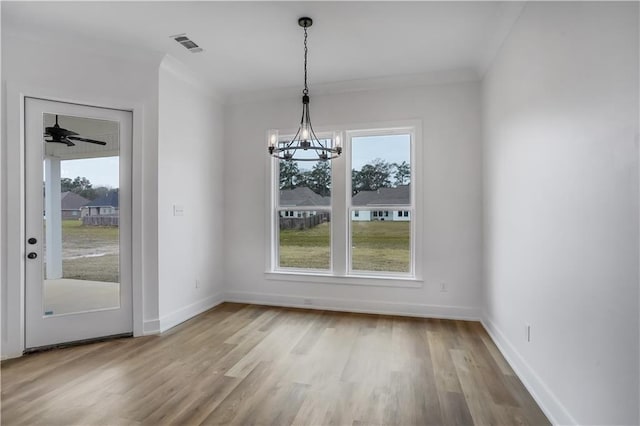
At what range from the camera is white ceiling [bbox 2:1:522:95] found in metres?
2.63

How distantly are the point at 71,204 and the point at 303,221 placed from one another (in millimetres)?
2651

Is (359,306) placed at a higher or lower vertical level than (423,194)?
lower

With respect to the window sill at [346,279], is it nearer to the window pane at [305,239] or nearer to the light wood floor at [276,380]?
the window pane at [305,239]

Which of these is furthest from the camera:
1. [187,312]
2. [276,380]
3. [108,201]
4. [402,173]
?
[402,173]

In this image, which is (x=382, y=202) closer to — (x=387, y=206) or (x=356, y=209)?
(x=387, y=206)

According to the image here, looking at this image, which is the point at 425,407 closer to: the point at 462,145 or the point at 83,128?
the point at 462,145

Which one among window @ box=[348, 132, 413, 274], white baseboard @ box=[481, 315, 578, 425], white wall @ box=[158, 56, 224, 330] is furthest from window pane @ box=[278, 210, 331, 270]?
white baseboard @ box=[481, 315, 578, 425]

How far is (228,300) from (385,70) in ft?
12.4

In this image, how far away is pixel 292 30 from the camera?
2.98m

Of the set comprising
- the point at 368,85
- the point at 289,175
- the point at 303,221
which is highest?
the point at 368,85

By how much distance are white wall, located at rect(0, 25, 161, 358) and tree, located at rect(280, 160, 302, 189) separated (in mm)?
1723

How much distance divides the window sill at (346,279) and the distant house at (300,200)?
843 mm

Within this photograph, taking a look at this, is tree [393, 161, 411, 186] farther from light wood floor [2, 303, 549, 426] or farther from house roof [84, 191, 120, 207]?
house roof [84, 191, 120, 207]

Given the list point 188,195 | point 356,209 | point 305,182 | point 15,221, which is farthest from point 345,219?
point 15,221
